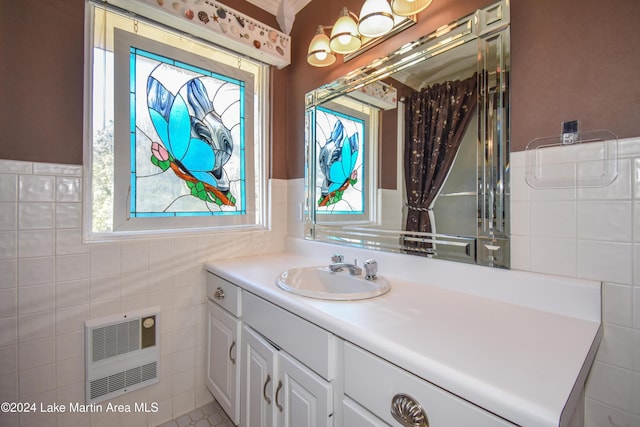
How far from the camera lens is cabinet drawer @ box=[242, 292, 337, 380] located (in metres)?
0.80

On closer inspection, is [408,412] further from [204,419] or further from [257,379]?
[204,419]

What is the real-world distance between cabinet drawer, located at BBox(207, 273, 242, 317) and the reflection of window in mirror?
25.1 inches

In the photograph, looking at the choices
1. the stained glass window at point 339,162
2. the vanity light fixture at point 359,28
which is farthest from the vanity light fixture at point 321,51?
the stained glass window at point 339,162

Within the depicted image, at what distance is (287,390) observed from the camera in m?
0.97

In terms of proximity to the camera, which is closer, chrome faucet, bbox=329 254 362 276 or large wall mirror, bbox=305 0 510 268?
large wall mirror, bbox=305 0 510 268

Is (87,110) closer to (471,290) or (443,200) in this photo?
(443,200)

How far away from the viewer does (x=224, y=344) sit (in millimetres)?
1373

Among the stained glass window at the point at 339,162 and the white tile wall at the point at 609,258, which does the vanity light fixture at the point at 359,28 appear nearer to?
the stained glass window at the point at 339,162

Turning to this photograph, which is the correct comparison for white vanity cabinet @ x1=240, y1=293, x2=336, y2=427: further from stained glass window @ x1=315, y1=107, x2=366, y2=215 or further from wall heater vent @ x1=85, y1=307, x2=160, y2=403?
stained glass window @ x1=315, y1=107, x2=366, y2=215

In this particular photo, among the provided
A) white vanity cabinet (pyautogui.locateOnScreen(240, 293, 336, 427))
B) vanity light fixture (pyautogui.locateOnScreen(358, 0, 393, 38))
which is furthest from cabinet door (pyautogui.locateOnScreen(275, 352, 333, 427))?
vanity light fixture (pyautogui.locateOnScreen(358, 0, 393, 38))

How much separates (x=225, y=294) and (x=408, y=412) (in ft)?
3.29

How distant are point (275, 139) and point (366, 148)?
0.74 metres

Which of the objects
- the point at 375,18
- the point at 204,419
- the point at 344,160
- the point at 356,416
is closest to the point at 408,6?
the point at 375,18

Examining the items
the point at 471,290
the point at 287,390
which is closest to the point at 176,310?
the point at 287,390
